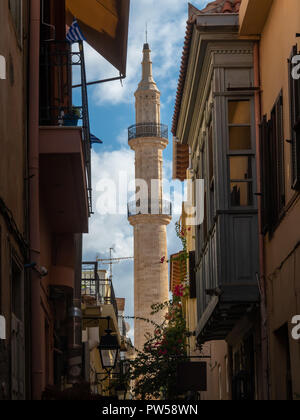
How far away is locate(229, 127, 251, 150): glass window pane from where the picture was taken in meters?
15.4

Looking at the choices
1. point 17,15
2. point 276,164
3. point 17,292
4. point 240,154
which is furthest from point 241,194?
point 17,15

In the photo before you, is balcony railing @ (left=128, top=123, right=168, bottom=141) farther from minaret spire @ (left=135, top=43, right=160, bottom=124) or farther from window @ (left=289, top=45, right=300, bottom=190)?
window @ (left=289, top=45, right=300, bottom=190)

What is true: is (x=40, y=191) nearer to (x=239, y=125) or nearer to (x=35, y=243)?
(x=35, y=243)

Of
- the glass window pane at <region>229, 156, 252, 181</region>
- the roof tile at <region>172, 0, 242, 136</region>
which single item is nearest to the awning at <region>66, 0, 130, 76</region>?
the roof tile at <region>172, 0, 242, 136</region>

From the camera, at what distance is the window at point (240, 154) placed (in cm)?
1499

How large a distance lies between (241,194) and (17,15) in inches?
218

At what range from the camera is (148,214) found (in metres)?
Answer: 61.9

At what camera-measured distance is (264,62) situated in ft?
47.9

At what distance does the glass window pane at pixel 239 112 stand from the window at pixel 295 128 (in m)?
3.26

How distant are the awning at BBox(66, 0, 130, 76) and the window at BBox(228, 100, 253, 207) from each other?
2678 millimetres

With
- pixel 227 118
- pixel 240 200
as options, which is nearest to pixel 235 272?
pixel 240 200

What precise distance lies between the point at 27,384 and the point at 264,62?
6.15 m

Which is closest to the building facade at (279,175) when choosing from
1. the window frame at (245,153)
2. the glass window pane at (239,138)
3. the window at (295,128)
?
the window at (295,128)
